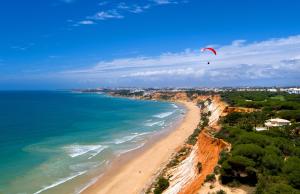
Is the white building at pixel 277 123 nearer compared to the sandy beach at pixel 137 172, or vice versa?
the sandy beach at pixel 137 172

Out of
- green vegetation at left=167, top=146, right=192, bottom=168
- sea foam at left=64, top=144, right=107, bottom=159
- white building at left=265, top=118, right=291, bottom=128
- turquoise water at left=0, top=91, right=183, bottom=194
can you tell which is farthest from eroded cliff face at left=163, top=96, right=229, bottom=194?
sea foam at left=64, top=144, right=107, bottom=159

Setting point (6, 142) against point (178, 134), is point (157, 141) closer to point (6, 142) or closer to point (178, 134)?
point (178, 134)

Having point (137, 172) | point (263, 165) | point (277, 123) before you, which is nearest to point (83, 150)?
point (137, 172)

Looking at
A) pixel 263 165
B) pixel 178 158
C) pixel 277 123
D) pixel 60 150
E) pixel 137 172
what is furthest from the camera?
pixel 60 150

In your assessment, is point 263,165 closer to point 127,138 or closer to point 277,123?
point 277,123

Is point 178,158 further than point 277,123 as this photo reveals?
Yes

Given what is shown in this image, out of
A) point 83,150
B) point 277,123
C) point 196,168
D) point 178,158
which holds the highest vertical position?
point 277,123

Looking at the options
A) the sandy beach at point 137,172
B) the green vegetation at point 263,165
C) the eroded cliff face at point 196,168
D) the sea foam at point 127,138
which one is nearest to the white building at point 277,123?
the green vegetation at point 263,165

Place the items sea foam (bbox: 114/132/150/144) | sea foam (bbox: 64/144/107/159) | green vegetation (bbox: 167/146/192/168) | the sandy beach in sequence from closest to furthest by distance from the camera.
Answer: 1. the sandy beach
2. green vegetation (bbox: 167/146/192/168)
3. sea foam (bbox: 64/144/107/159)
4. sea foam (bbox: 114/132/150/144)

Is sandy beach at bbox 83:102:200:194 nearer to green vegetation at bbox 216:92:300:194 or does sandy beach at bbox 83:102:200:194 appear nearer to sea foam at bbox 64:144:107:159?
sea foam at bbox 64:144:107:159

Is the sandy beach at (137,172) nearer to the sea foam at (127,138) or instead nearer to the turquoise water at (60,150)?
the turquoise water at (60,150)
